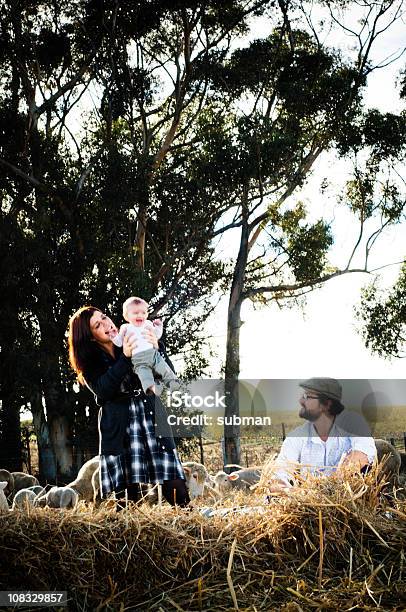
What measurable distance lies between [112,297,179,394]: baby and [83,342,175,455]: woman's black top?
38mm

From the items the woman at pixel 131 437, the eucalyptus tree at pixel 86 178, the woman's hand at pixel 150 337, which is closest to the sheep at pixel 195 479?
the woman at pixel 131 437

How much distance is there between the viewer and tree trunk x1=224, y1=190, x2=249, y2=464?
11.8m

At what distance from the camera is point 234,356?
1220 centimetres

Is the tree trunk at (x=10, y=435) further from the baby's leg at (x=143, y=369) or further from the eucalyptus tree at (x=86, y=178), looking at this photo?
the baby's leg at (x=143, y=369)

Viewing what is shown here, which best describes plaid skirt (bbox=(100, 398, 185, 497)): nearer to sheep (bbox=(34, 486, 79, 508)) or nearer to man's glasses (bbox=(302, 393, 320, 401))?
man's glasses (bbox=(302, 393, 320, 401))

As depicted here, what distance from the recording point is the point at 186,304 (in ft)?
39.0

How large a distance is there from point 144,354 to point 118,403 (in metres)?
0.20

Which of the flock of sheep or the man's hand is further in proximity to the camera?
the flock of sheep

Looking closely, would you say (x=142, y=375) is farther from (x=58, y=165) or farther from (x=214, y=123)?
(x=214, y=123)

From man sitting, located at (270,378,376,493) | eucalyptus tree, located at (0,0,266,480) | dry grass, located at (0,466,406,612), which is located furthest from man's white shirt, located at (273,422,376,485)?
eucalyptus tree, located at (0,0,266,480)

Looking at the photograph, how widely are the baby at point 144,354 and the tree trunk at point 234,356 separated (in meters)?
8.06

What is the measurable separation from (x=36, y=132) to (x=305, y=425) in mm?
9414

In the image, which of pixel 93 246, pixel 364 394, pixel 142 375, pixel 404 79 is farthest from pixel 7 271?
pixel 142 375

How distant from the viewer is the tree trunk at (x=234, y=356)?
1180 cm
